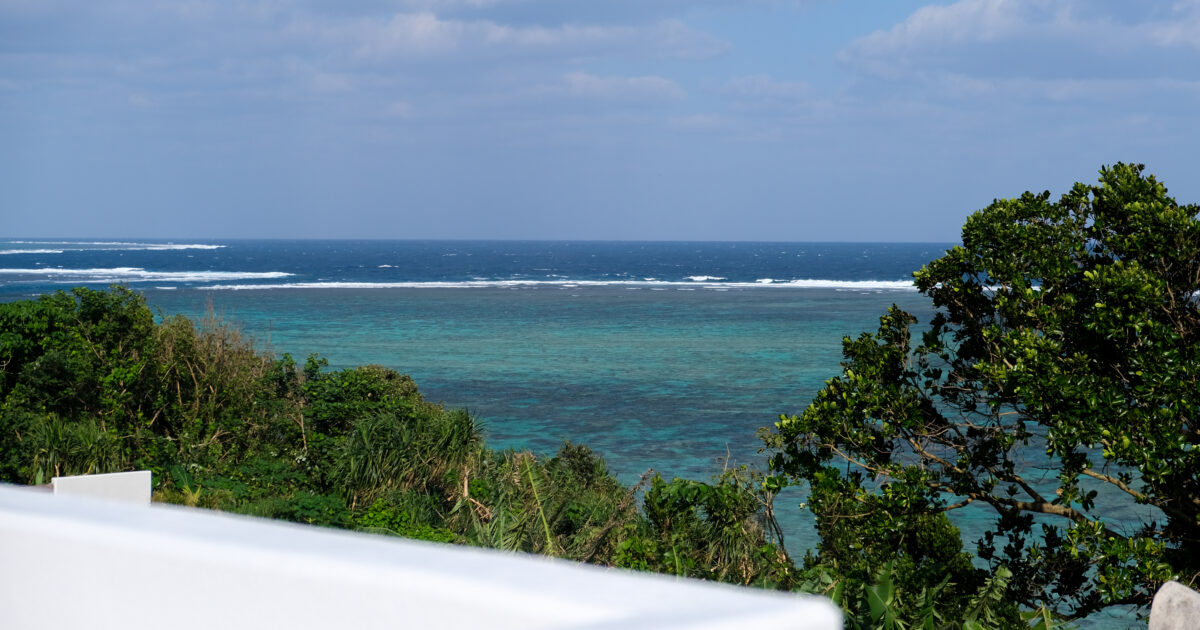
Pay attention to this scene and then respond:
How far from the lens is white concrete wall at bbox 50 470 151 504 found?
457 cm

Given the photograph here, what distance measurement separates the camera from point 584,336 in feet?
135

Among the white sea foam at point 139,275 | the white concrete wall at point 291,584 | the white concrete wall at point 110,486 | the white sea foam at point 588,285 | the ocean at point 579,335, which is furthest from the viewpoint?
the white sea foam at point 139,275

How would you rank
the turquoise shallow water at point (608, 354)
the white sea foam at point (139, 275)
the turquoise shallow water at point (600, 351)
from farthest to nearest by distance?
the white sea foam at point (139, 275), the turquoise shallow water at point (600, 351), the turquoise shallow water at point (608, 354)

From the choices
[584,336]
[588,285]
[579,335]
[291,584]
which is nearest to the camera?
[291,584]

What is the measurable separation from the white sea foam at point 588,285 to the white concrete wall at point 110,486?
64.1 metres

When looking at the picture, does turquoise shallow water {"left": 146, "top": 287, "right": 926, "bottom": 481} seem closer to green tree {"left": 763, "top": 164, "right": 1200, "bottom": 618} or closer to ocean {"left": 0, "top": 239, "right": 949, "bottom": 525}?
ocean {"left": 0, "top": 239, "right": 949, "bottom": 525}

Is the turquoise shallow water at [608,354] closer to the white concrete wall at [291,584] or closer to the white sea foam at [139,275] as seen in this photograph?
the white concrete wall at [291,584]

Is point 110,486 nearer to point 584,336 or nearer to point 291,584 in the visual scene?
point 291,584

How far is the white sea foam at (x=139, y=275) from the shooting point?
72.8 meters

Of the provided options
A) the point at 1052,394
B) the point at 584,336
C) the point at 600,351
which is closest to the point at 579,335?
the point at 584,336

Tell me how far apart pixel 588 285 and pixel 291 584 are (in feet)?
247

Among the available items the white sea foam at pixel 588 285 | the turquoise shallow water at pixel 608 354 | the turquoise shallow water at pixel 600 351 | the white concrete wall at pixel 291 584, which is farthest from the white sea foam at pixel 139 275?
the white concrete wall at pixel 291 584

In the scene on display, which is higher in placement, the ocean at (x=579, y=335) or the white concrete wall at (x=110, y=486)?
the white concrete wall at (x=110, y=486)

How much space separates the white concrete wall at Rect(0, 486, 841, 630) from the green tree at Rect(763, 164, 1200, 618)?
4.69 m
